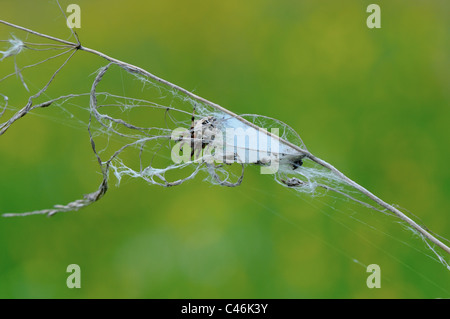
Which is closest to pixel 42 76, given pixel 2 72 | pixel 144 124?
pixel 2 72

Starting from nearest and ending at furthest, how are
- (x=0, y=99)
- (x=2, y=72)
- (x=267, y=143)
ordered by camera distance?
(x=267, y=143) < (x=0, y=99) < (x=2, y=72)

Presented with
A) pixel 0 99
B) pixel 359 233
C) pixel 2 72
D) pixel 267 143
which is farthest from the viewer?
pixel 2 72

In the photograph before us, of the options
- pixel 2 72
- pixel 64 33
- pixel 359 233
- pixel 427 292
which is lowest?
pixel 427 292

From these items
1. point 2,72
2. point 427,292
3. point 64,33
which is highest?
point 64,33

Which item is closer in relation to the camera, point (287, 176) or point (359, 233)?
point (287, 176)

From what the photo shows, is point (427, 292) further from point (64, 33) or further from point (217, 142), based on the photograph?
point (64, 33)

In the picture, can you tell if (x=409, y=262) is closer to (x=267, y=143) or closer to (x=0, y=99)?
(x=267, y=143)

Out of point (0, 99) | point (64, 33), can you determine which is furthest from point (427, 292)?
point (64, 33)

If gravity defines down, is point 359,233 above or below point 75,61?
below

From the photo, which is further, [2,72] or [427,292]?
[2,72]
